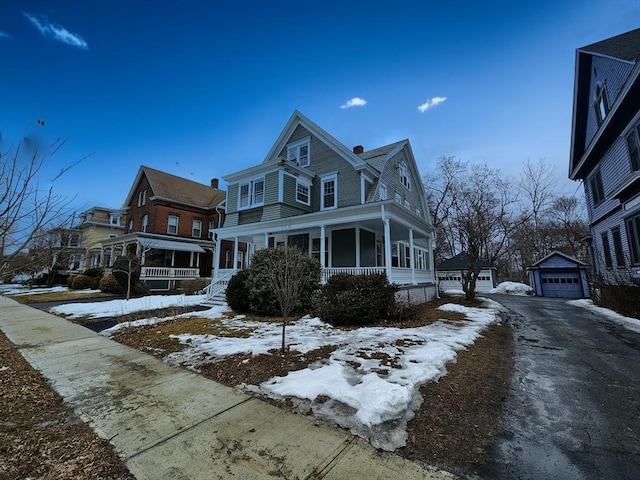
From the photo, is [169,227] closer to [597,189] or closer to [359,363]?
[359,363]

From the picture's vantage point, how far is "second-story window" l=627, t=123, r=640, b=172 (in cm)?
970

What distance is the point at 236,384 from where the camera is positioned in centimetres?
415

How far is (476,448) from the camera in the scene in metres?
2.66

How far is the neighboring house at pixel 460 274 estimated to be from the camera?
2853 centimetres

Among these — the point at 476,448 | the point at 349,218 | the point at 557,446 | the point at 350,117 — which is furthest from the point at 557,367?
the point at 350,117

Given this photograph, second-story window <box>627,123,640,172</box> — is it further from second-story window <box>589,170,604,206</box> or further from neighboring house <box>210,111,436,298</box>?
neighboring house <box>210,111,436,298</box>

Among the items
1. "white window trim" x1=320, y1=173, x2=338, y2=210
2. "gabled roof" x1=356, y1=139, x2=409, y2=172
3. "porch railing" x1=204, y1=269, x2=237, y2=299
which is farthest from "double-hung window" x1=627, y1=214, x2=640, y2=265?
"porch railing" x1=204, y1=269, x2=237, y2=299

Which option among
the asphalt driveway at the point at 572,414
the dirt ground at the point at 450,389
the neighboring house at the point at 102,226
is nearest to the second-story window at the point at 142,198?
the neighboring house at the point at 102,226

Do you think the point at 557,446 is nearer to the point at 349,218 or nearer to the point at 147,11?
the point at 349,218

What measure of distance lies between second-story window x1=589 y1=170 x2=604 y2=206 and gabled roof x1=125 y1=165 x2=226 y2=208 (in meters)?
27.8

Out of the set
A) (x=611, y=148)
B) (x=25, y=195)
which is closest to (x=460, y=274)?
(x=611, y=148)

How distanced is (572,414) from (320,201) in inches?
554

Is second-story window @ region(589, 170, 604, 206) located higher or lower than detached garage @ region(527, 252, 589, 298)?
higher

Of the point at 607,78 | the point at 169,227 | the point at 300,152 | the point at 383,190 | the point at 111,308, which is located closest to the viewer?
the point at 607,78
